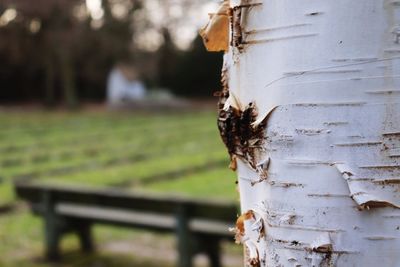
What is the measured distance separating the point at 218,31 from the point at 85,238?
5.44 m

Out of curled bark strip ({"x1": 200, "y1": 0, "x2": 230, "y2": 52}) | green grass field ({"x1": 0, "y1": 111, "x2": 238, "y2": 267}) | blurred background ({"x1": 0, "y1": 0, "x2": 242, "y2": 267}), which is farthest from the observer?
blurred background ({"x1": 0, "y1": 0, "x2": 242, "y2": 267})

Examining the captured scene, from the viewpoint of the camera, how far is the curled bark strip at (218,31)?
47.9 inches

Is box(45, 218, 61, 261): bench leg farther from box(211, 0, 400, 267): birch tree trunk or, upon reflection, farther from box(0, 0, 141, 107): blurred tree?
box(0, 0, 141, 107): blurred tree

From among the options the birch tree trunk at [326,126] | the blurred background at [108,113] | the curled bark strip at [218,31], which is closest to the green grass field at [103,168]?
the blurred background at [108,113]

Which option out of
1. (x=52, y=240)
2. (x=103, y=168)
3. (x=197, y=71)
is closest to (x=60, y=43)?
(x=197, y=71)

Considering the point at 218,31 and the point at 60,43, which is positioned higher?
the point at 60,43

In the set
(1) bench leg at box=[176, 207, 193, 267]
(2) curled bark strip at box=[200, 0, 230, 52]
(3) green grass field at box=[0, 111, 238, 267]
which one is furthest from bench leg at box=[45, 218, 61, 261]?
(2) curled bark strip at box=[200, 0, 230, 52]

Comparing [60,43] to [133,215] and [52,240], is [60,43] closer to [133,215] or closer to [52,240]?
[52,240]

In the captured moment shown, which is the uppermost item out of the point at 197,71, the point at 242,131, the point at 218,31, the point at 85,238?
the point at 197,71

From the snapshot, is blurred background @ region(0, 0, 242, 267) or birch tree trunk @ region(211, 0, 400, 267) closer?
birch tree trunk @ region(211, 0, 400, 267)

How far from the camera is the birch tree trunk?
3.17 ft

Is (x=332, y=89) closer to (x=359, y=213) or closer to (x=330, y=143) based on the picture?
(x=330, y=143)

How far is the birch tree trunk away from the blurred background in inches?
196

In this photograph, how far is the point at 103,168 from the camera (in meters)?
12.2
